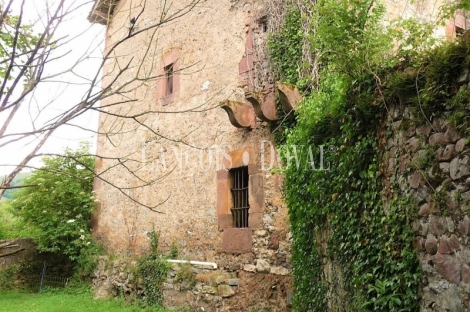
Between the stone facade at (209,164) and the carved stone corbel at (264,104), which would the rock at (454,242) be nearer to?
the stone facade at (209,164)

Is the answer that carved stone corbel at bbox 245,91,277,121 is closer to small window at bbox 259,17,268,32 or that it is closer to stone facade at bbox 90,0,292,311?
stone facade at bbox 90,0,292,311

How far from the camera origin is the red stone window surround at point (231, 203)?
656 centimetres

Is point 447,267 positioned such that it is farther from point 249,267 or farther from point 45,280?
point 45,280

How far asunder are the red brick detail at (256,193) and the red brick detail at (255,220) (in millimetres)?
62

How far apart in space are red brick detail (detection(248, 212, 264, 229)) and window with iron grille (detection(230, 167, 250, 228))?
338 millimetres

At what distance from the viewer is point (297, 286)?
489cm

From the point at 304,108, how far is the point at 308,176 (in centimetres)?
77

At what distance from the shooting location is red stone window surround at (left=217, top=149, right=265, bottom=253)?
6559 millimetres

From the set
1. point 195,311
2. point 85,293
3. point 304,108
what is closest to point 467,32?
point 304,108

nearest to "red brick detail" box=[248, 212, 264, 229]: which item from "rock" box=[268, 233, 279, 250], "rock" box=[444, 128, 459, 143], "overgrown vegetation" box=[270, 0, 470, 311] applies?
"rock" box=[268, 233, 279, 250]

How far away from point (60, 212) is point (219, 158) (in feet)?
17.7

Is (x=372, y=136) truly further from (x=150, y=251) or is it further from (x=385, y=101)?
(x=150, y=251)

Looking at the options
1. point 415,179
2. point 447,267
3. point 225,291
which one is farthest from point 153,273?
point 447,267

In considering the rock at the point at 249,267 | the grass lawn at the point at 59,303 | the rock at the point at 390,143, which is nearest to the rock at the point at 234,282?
the rock at the point at 249,267
